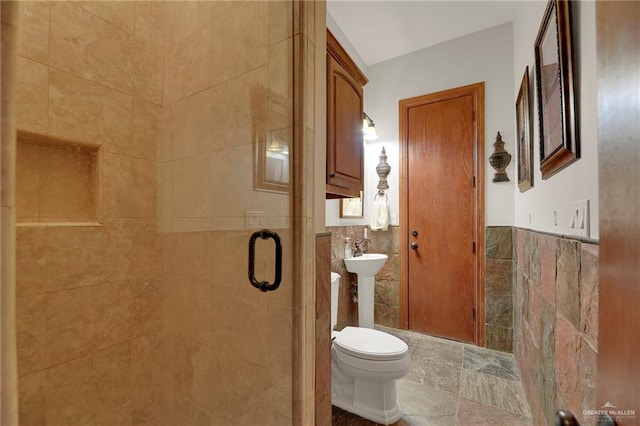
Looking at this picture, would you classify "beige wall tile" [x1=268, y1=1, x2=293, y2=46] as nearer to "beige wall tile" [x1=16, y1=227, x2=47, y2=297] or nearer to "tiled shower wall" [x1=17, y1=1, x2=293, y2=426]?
"tiled shower wall" [x1=17, y1=1, x2=293, y2=426]

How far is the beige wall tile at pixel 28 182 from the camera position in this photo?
914mm

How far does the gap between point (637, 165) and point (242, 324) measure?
3.67ft

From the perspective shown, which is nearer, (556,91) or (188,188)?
(556,91)

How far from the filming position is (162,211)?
50.6 inches

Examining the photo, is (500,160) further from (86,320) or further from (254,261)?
(86,320)

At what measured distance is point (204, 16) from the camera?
1147 millimetres

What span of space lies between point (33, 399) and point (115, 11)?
1514 mm

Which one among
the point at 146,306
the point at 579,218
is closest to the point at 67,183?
the point at 146,306

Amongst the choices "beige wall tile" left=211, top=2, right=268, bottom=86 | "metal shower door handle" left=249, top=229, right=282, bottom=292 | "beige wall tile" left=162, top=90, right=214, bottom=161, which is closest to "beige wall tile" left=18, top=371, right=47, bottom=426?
"metal shower door handle" left=249, top=229, right=282, bottom=292

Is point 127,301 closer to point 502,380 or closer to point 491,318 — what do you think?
point 502,380

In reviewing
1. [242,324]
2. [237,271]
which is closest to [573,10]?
[237,271]

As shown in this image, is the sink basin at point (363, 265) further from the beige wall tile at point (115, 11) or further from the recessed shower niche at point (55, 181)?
the beige wall tile at point (115, 11)

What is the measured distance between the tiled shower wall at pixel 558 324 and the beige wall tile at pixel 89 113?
1710mm

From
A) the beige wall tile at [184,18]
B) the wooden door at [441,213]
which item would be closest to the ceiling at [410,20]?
the wooden door at [441,213]
